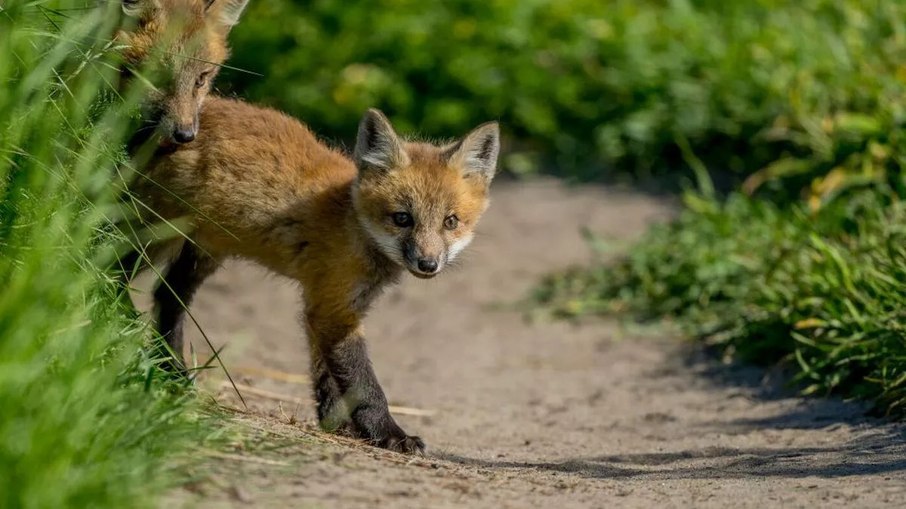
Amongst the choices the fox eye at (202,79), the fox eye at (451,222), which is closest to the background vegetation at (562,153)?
the fox eye at (202,79)

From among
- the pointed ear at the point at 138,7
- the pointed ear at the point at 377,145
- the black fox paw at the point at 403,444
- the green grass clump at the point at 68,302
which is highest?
the pointed ear at the point at 138,7

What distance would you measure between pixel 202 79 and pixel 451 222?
1.40 m

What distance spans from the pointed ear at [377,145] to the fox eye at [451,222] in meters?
0.36

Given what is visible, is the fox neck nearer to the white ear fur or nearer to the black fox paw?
the black fox paw

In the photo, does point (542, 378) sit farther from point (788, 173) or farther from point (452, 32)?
point (452, 32)

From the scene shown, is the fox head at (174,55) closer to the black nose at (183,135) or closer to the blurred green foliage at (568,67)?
the black nose at (183,135)

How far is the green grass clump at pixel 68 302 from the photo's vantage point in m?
3.54

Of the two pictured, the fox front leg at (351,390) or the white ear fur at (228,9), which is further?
the white ear fur at (228,9)

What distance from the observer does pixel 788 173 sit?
9477 mm

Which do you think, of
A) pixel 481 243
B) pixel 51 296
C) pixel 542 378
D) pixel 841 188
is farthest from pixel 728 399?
pixel 51 296

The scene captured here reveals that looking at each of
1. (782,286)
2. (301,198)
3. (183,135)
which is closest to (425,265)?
(301,198)

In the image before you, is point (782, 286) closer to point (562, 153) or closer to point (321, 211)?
point (321, 211)

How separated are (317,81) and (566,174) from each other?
8.14 feet

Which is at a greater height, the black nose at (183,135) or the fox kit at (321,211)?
the black nose at (183,135)
